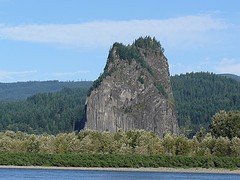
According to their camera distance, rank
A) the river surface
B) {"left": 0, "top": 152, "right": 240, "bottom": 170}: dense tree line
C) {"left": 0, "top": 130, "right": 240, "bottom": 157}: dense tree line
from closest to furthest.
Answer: the river surface
{"left": 0, "top": 152, "right": 240, "bottom": 170}: dense tree line
{"left": 0, "top": 130, "right": 240, "bottom": 157}: dense tree line

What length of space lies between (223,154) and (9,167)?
104 feet

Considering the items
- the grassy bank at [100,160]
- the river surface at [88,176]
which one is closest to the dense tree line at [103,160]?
the grassy bank at [100,160]

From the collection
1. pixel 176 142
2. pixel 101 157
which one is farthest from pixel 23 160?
pixel 176 142

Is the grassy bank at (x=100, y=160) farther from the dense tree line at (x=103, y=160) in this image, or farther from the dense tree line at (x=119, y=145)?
the dense tree line at (x=119, y=145)

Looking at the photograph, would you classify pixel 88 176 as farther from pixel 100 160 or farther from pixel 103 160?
pixel 100 160

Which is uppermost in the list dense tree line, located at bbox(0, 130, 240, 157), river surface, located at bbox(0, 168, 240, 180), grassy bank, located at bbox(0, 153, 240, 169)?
dense tree line, located at bbox(0, 130, 240, 157)

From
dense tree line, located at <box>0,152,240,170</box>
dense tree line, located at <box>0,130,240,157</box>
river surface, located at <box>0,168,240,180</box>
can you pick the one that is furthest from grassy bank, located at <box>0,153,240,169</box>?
river surface, located at <box>0,168,240,180</box>

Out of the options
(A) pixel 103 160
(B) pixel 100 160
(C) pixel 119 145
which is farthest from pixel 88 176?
(C) pixel 119 145

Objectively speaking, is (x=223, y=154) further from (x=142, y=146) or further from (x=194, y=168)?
(x=142, y=146)

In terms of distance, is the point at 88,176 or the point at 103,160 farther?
the point at 103,160

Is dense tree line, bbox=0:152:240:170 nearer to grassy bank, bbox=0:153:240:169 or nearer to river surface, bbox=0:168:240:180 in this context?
grassy bank, bbox=0:153:240:169

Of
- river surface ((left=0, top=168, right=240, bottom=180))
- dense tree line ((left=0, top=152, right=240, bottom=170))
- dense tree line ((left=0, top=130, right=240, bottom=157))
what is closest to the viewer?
river surface ((left=0, top=168, right=240, bottom=180))

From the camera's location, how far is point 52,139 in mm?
118812

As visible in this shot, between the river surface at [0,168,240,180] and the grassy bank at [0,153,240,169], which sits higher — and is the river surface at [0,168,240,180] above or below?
below
